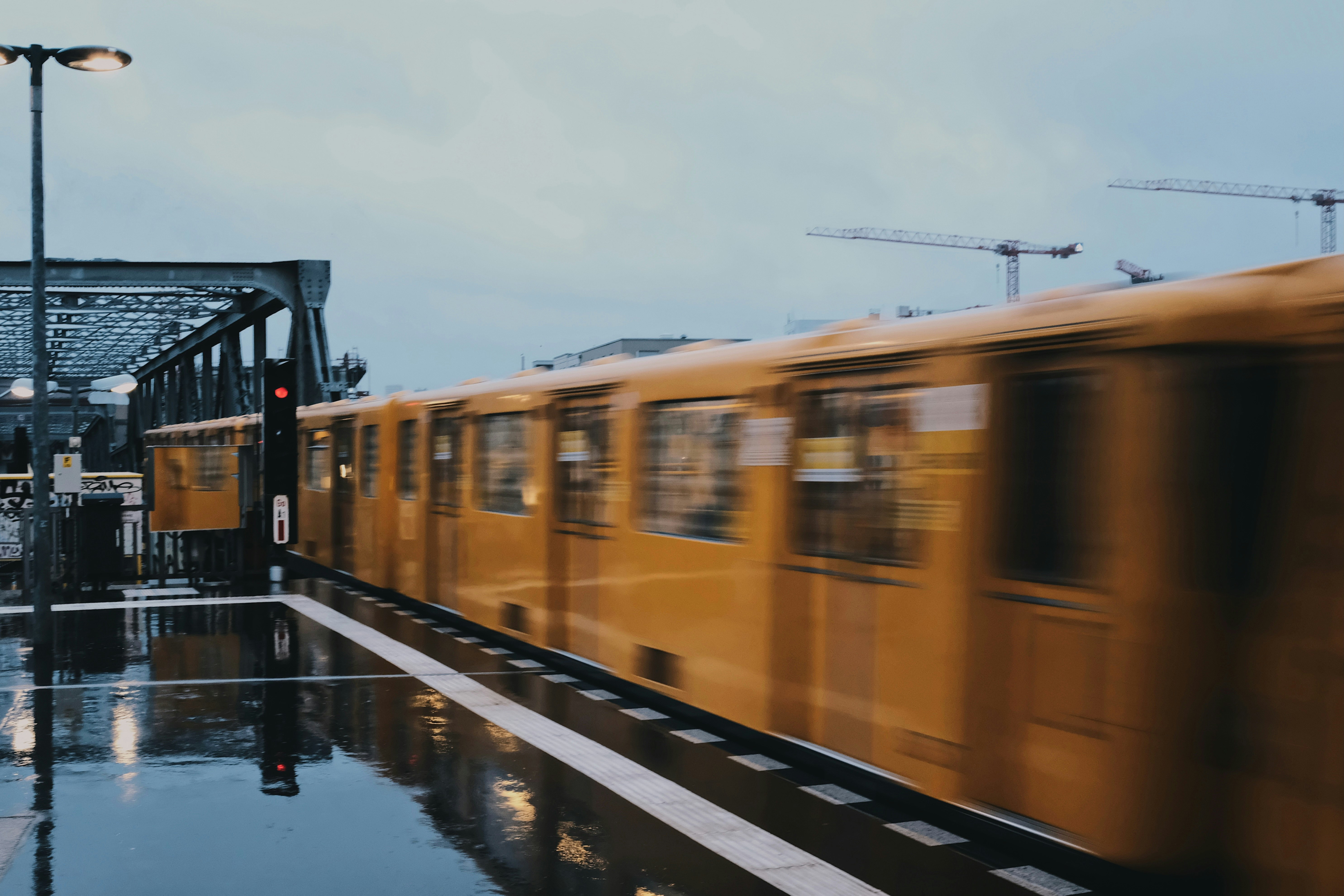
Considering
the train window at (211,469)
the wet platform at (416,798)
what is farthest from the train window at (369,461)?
the wet platform at (416,798)

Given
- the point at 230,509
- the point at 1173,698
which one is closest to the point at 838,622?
the point at 1173,698

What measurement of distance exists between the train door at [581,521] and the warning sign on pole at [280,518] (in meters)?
7.61

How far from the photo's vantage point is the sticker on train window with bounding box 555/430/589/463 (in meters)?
9.84

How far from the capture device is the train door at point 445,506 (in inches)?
504

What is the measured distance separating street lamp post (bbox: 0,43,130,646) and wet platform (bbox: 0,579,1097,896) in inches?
52.1

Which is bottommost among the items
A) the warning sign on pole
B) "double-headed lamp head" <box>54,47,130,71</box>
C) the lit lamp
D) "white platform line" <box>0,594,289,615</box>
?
"white platform line" <box>0,594,289,615</box>

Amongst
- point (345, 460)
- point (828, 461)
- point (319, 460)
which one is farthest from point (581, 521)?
point (319, 460)

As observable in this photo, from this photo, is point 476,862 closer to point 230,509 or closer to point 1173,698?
point 1173,698

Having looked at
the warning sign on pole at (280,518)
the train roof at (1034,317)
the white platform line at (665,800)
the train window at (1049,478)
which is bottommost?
the white platform line at (665,800)

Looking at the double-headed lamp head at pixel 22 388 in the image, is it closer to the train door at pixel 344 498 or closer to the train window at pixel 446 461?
the train door at pixel 344 498

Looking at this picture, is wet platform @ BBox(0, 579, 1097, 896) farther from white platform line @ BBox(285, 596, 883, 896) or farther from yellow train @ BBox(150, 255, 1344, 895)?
yellow train @ BBox(150, 255, 1344, 895)

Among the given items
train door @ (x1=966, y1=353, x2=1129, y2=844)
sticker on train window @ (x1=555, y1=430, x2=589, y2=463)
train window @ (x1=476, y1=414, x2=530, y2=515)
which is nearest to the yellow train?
train door @ (x1=966, y1=353, x2=1129, y2=844)

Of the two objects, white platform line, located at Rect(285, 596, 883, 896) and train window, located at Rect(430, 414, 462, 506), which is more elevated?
train window, located at Rect(430, 414, 462, 506)

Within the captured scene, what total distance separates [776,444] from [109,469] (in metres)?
59.4
